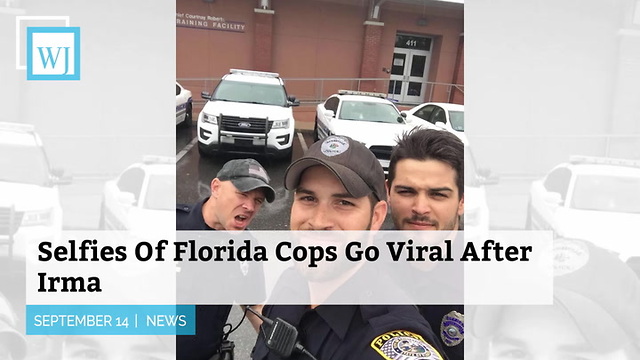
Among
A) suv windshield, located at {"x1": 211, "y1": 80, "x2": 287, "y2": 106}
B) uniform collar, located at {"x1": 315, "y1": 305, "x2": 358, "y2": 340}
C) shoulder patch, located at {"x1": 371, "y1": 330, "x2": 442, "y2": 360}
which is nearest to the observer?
shoulder patch, located at {"x1": 371, "y1": 330, "x2": 442, "y2": 360}

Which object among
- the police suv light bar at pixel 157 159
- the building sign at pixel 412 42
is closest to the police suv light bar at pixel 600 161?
the police suv light bar at pixel 157 159

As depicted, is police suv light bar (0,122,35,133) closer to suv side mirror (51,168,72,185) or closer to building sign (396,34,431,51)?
suv side mirror (51,168,72,185)

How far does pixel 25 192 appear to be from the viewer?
1308mm

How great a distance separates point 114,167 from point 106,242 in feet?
1.02

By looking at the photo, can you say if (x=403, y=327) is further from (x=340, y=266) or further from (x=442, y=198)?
(x=442, y=198)

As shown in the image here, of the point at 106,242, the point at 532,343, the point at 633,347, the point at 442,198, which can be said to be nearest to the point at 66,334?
the point at 106,242

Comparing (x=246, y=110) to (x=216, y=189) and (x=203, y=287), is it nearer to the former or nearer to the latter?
(x=216, y=189)

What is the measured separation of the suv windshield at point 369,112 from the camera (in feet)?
14.6

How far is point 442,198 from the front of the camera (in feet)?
3.39

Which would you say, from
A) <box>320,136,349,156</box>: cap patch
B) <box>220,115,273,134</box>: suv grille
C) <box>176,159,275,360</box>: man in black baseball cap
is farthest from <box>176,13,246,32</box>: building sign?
<box>320,136,349,156</box>: cap patch

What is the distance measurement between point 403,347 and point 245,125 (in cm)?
303

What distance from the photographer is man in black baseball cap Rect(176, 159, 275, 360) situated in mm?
1524

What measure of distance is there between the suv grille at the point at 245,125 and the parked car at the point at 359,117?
21.3 inches

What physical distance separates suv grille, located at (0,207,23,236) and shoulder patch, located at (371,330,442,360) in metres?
1.37
